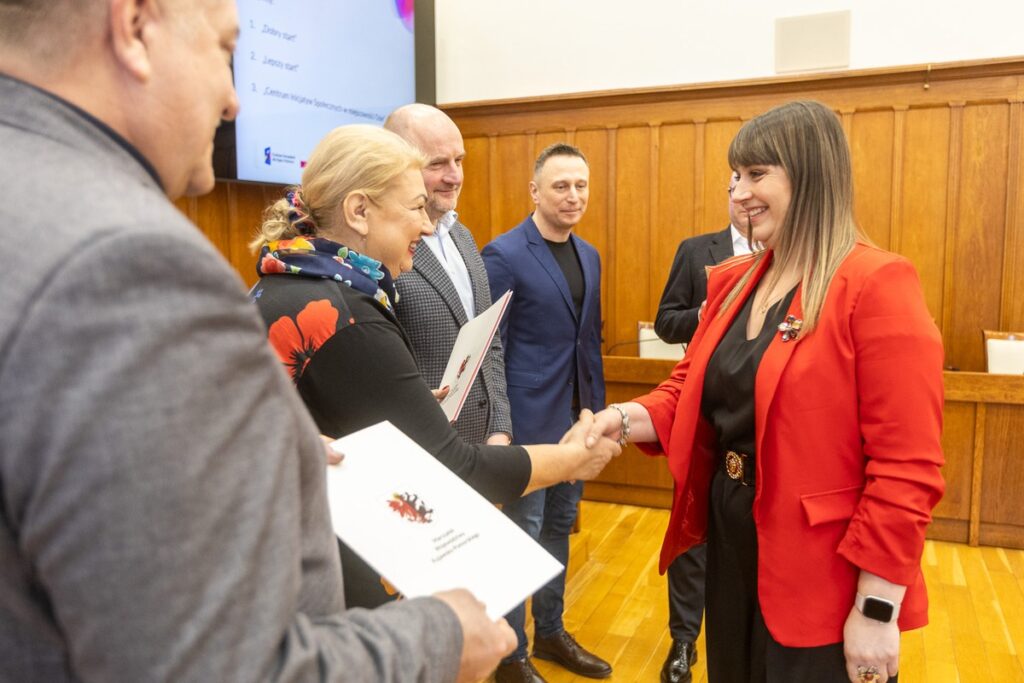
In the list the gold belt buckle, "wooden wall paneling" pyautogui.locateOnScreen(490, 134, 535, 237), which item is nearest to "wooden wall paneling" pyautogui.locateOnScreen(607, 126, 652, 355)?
"wooden wall paneling" pyautogui.locateOnScreen(490, 134, 535, 237)

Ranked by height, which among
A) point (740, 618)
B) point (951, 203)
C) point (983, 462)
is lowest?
point (983, 462)

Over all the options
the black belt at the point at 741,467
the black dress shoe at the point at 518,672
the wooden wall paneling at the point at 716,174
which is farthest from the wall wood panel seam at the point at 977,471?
the black belt at the point at 741,467

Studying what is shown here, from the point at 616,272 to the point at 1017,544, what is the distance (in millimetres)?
2859

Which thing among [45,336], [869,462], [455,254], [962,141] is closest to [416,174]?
[455,254]

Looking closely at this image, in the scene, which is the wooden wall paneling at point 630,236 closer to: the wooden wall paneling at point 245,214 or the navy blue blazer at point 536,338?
the navy blue blazer at point 536,338

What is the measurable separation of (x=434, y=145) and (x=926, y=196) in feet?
12.0

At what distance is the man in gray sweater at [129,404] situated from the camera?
49 centimetres

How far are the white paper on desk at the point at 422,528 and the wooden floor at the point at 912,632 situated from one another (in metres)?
2.07

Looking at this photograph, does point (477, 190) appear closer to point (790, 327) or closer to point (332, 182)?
point (332, 182)

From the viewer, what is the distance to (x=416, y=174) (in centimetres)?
163

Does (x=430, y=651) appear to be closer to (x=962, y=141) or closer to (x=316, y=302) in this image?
(x=316, y=302)

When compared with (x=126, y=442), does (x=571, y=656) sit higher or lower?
lower

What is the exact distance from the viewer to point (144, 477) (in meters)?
0.50

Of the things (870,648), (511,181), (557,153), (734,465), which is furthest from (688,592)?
(511,181)
